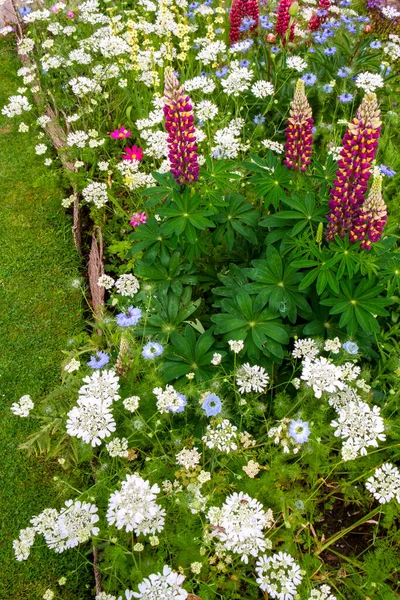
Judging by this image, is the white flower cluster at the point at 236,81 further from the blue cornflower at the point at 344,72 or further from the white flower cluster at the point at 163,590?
the white flower cluster at the point at 163,590

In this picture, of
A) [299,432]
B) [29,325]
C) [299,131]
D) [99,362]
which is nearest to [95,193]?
[29,325]

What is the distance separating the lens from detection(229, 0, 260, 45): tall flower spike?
3.88 m

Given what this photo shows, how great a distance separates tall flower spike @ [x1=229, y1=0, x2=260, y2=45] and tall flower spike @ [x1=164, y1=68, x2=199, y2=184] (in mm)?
2071

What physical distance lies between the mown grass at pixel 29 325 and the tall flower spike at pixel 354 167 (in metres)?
1.85

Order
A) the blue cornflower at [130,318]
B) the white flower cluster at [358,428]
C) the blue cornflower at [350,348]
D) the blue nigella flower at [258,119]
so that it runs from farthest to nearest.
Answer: the blue nigella flower at [258,119] < the blue cornflower at [130,318] < the blue cornflower at [350,348] < the white flower cluster at [358,428]

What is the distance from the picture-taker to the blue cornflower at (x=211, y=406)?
77.2 inches

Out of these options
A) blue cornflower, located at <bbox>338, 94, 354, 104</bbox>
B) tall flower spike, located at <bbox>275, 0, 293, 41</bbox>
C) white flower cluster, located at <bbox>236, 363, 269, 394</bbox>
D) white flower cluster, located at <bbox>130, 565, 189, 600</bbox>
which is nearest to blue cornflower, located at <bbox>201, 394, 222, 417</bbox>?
white flower cluster, located at <bbox>236, 363, 269, 394</bbox>

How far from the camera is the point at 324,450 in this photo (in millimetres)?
2234

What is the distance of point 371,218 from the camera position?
6.88 feet

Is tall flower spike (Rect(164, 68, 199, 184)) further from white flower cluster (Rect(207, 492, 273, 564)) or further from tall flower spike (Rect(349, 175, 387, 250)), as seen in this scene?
white flower cluster (Rect(207, 492, 273, 564))

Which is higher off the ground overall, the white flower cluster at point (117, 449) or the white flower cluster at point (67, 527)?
the white flower cluster at point (117, 449)

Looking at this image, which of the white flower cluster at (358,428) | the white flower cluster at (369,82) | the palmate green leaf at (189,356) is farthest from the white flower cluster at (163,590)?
the white flower cluster at (369,82)

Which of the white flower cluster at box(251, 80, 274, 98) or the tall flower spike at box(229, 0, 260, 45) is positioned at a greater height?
the tall flower spike at box(229, 0, 260, 45)

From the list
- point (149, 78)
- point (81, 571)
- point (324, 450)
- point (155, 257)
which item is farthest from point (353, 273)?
point (149, 78)
